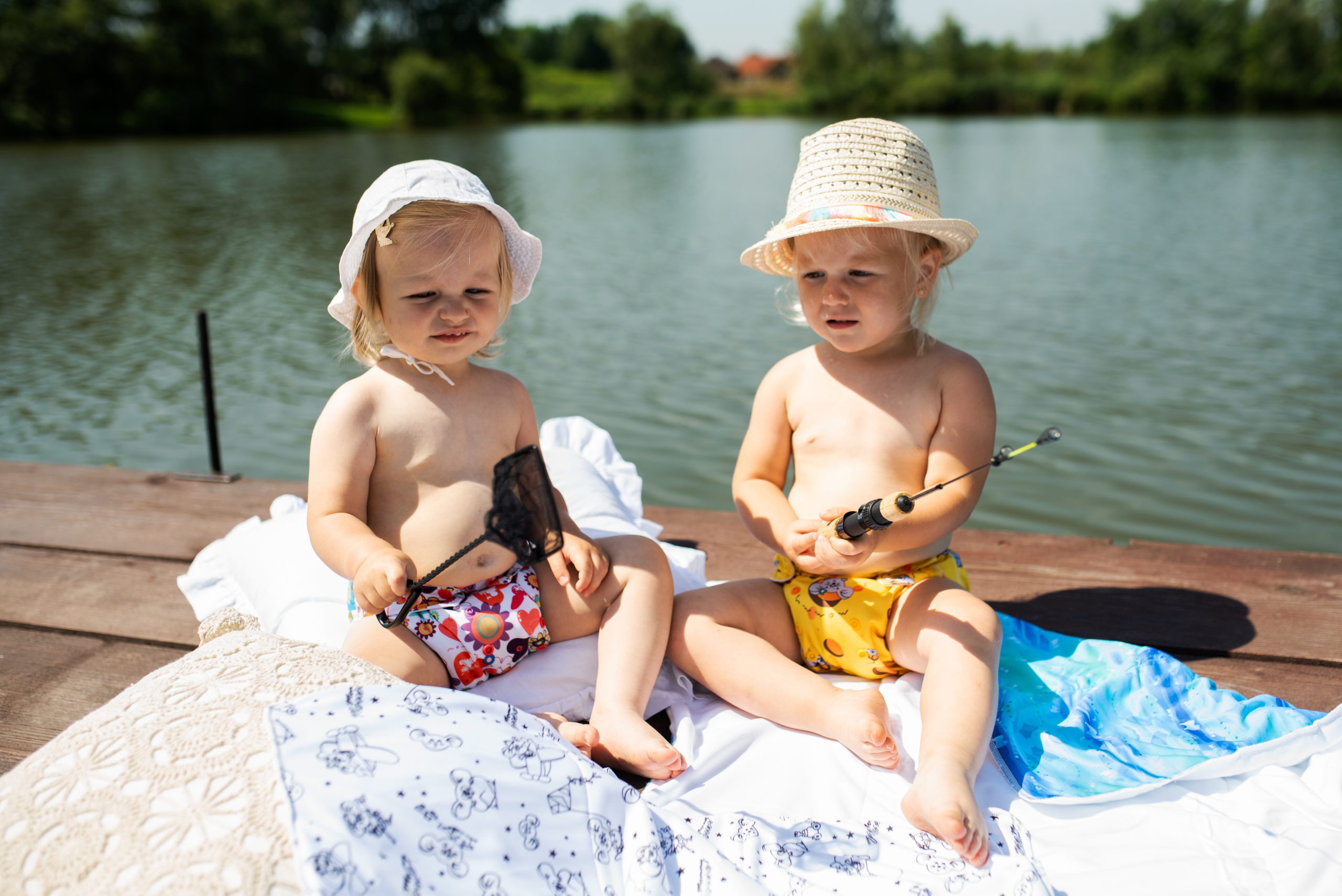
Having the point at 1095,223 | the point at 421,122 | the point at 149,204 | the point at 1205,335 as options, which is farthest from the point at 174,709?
the point at 421,122

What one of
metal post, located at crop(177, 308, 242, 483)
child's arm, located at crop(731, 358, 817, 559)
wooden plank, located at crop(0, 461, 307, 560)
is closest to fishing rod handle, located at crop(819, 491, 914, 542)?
child's arm, located at crop(731, 358, 817, 559)

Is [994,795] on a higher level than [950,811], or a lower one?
lower

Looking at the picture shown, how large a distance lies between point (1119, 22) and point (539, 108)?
29272mm

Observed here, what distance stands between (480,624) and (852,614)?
782 mm

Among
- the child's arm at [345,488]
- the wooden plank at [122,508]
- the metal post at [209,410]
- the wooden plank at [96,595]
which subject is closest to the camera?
the child's arm at [345,488]

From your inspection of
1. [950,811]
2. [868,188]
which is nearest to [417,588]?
[950,811]

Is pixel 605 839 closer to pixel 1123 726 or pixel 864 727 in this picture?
pixel 864 727

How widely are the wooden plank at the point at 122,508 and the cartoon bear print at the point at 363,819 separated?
71.1 inches

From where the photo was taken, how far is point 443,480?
1915mm

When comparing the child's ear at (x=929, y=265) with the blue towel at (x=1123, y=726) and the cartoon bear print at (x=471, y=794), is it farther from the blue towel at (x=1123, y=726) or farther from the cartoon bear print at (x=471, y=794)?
the cartoon bear print at (x=471, y=794)

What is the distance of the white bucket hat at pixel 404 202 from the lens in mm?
1781

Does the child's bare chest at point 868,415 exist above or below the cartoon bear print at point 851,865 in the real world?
above

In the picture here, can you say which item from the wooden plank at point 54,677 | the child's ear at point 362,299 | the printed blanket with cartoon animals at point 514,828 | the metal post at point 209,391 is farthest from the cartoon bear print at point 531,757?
the metal post at point 209,391

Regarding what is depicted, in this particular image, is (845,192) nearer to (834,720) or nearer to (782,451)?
(782,451)
